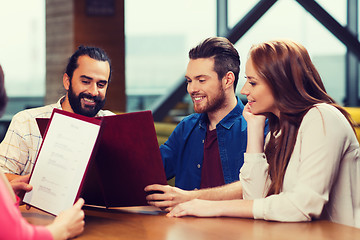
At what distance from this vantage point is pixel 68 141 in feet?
4.41

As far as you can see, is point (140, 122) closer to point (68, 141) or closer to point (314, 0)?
point (68, 141)

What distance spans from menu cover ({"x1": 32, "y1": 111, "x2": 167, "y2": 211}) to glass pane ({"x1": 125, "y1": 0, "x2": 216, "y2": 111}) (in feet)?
3.52

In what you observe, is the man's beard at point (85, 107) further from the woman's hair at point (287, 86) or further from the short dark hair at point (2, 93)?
Answer: the short dark hair at point (2, 93)

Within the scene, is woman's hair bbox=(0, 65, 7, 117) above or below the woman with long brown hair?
above

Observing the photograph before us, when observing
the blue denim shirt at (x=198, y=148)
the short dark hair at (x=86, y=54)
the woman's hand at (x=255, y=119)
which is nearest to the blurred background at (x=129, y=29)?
the short dark hair at (x=86, y=54)

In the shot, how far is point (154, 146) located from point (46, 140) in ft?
1.10

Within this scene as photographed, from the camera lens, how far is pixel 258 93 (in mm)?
1662

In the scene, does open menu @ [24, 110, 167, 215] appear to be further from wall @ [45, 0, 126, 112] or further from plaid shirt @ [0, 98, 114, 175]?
wall @ [45, 0, 126, 112]

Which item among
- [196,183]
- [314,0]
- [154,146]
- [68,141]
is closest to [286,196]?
[154,146]

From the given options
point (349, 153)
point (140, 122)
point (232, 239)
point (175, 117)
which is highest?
point (140, 122)

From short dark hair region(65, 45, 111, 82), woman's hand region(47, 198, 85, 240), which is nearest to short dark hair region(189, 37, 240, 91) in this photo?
short dark hair region(65, 45, 111, 82)

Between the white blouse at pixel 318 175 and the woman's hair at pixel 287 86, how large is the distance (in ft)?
0.14

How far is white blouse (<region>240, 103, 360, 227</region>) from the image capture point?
1.41m

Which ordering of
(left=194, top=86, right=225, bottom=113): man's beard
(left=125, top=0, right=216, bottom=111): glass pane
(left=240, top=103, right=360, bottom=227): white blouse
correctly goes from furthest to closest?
1. (left=125, top=0, right=216, bottom=111): glass pane
2. (left=194, top=86, right=225, bottom=113): man's beard
3. (left=240, top=103, right=360, bottom=227): white blouse
